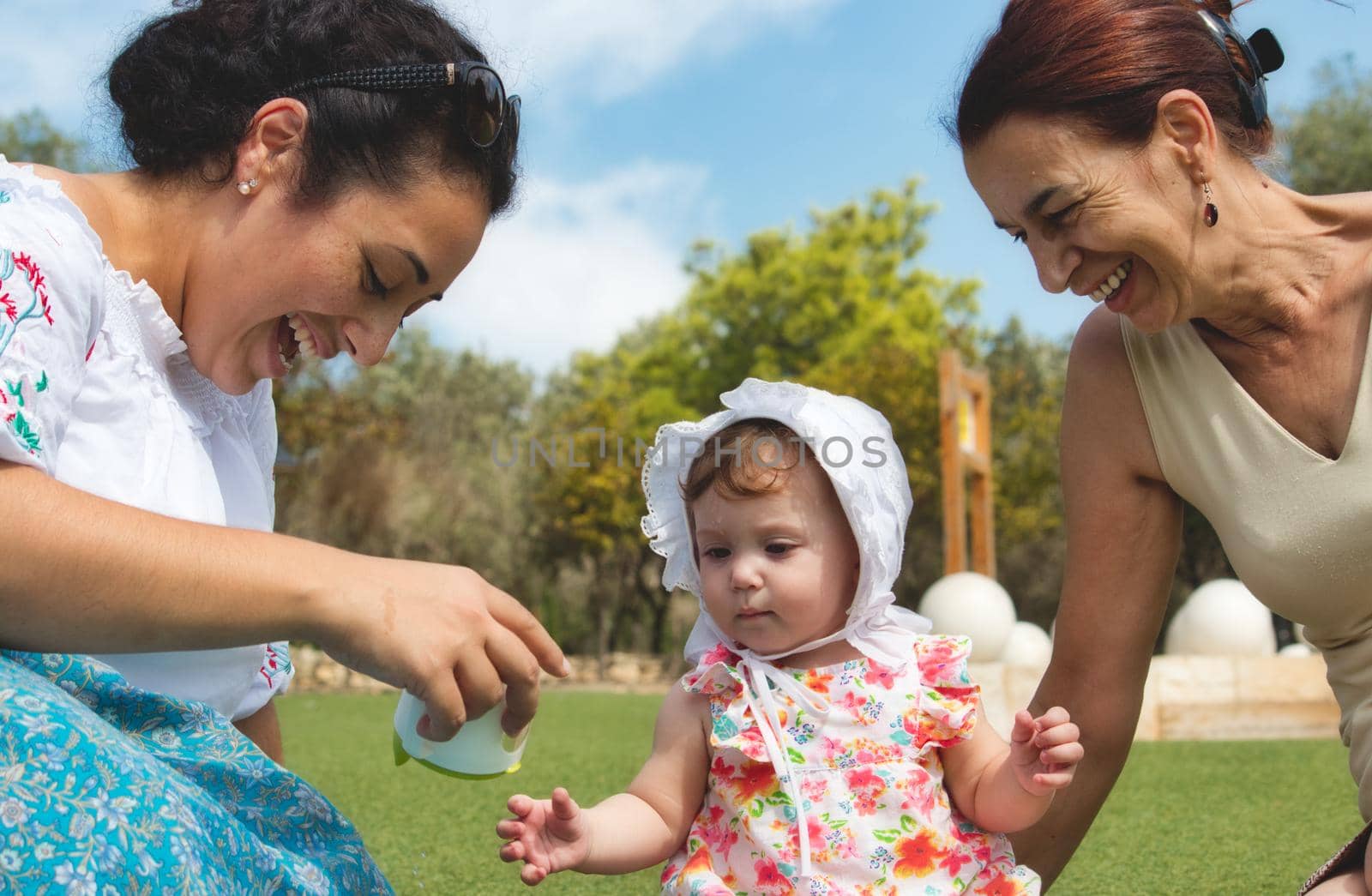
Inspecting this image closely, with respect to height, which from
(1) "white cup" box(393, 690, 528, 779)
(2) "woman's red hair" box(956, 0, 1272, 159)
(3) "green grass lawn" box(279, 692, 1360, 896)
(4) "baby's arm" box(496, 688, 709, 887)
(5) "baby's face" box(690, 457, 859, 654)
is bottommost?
(3) "green grass lawn" box(279, 692, 1360, 896)

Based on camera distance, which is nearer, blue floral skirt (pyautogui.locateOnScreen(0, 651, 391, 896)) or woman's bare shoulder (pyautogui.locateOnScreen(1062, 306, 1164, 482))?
blue floral skirt (pyautogui.locateOnScreen(0, 651, 391, 896))

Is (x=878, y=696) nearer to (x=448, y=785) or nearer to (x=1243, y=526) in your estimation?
(x=1243, y=526)

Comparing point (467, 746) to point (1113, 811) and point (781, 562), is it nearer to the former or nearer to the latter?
point (781, 562)

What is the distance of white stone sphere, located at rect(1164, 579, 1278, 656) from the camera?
11094 millimetres

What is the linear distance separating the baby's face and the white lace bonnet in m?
0.04

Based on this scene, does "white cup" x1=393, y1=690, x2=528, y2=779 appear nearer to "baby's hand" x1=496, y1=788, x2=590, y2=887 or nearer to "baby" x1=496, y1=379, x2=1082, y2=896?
"baby's hand" x1=496, y1=788, x2=590, y2=887

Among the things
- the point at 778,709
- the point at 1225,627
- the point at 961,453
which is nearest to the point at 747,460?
the point at 778,709

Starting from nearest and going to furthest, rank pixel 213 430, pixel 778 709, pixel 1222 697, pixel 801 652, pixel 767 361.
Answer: pixel 213 430, pixel 778 709, pixel 801 652, pixel 1222 697, pixel 767 361

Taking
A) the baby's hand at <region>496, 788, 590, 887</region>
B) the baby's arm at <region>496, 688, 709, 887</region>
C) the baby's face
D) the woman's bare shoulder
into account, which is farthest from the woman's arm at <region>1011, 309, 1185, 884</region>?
the baby's hand at <region>496, 788, 590, 887</region>

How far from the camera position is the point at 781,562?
8.86ft

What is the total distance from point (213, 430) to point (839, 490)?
50.8 inches

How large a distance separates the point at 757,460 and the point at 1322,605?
1186 millimetres

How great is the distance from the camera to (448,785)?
220 inches

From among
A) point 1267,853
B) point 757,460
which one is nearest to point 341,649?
point 757,460
